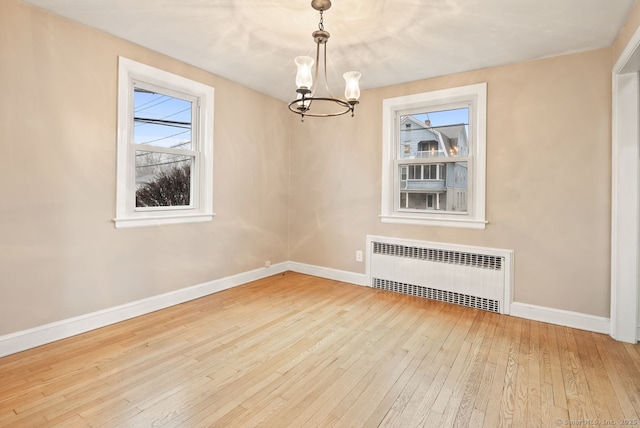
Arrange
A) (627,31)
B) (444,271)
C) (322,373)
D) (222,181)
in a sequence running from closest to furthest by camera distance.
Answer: (322,373) → (627,31) → (444,271) → (222,181)

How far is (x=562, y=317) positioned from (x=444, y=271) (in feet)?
3.66

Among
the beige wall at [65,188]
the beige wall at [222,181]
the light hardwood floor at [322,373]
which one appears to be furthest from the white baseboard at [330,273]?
the beige wall at [65,188]

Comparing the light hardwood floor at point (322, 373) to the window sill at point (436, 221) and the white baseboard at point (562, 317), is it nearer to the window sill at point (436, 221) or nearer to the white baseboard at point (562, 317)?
the white baseboard at point (562, 317)

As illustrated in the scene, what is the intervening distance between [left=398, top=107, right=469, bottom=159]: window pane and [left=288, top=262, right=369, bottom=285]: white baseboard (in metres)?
1.67

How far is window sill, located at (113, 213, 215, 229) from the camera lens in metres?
2.97

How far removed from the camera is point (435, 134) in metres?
3.81

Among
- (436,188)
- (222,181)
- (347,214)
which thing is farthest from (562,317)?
(222,181)

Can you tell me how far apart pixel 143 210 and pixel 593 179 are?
4.24 meters

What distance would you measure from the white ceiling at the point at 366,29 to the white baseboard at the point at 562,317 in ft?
7.93

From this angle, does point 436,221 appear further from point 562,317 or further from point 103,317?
point 103,317

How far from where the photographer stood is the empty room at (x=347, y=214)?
2010 mm

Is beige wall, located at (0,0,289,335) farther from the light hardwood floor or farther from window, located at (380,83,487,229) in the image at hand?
window, located at (380,83,487,229)

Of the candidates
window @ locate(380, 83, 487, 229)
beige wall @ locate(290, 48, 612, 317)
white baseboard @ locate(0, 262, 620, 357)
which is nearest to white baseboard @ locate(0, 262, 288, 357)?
white baseboard @ locate(0, 262, 620, 357)

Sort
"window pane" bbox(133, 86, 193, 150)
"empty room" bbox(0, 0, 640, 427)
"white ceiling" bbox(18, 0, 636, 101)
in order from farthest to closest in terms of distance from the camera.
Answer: "window pane" bbox(133, 86, 193, 150)
"white ceiling" bbox(18, 0, 636, 101)
"empty room" bbox(0, 0, 640, 427)
